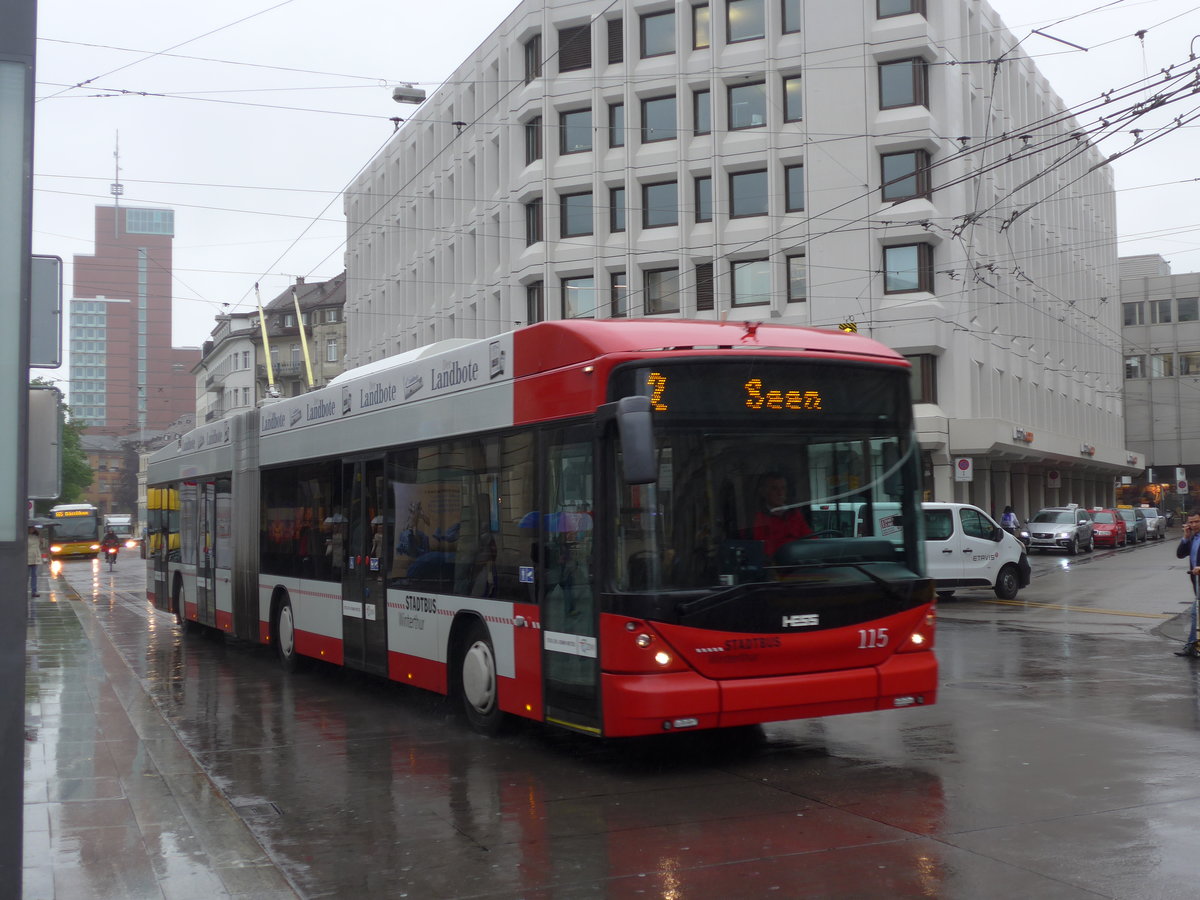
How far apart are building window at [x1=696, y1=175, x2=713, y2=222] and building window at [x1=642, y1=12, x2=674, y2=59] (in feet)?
14.2

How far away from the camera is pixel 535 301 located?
149ft

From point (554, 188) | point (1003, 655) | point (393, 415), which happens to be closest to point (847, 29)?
point (554, 188)

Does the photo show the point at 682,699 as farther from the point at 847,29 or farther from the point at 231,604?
the point at 847,29

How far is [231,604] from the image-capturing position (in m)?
17.0

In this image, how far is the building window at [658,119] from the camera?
4275cm

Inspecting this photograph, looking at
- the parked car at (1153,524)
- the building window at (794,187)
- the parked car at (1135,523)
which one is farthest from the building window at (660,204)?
the parked car at (1153,524)

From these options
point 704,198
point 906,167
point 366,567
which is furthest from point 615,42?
point 366,567

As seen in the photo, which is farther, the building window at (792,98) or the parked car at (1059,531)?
the parked car at (1059,531)

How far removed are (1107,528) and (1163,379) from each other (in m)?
38.9

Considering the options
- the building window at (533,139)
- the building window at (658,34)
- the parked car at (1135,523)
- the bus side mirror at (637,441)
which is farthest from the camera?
the parked car at (1135,523)

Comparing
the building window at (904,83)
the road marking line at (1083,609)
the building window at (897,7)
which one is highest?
the building window at (897,7)

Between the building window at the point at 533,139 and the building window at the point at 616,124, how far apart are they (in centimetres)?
267

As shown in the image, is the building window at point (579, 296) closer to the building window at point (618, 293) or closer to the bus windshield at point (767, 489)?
the building window at point (618, 293)

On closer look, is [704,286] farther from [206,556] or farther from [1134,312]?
[1134,312]
